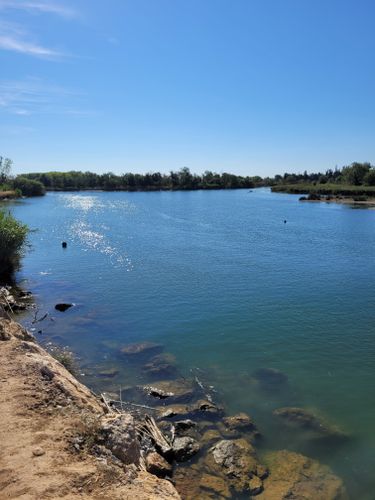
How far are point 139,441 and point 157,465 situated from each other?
3.36 feet

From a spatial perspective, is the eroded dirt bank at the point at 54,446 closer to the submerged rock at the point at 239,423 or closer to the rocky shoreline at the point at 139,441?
the rocky shoreline at the point at 139,441

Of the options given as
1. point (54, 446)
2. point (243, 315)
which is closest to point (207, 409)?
point (54, 446)

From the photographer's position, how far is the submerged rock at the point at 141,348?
70.5 ft

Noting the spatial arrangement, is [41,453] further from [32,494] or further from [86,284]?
[86,284]

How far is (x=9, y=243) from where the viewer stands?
3422cm

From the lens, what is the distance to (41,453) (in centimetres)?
940

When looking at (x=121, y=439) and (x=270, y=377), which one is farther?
(x=270, y=377)

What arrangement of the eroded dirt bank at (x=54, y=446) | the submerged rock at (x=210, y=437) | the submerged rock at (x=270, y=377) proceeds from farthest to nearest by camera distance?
the submerged rock at (x=270, y=377) < the submerged rock at (x=210, y=437) < the eroded dirt bank at (x=54, y=446)

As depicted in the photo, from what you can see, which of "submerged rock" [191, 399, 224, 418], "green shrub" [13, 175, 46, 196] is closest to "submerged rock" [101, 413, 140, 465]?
"submerged rock" [191, 399, 224, 418]

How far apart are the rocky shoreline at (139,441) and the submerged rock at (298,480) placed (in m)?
0.03

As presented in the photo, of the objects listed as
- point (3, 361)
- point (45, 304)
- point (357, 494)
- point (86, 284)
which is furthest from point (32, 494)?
point (86, 284)

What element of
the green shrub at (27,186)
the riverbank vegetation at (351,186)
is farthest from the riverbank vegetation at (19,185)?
the riverbank vegetation at (351,186)

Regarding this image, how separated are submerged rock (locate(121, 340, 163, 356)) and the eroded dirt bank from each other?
794cm

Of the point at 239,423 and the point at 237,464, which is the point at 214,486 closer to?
the point at 237,464
